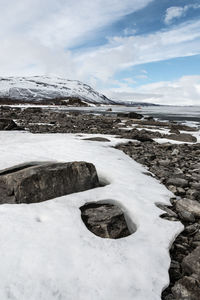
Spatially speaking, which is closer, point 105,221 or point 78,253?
point 78,253

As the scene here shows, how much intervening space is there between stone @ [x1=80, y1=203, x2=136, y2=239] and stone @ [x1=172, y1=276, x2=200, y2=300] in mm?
Answer: 1069

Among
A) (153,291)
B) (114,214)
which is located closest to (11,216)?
(114,214)

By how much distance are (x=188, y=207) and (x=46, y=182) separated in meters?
2.88

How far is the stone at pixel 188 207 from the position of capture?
174 inches

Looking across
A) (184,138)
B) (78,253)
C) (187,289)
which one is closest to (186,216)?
(187,289)

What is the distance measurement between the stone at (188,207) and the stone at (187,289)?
72.9 inches

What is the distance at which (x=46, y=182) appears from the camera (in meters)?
4.48

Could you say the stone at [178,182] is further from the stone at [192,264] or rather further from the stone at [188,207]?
the stone at [192,264]

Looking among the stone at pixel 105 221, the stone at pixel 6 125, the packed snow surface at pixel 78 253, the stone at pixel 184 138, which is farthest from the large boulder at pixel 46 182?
the stone at pixel 184 138

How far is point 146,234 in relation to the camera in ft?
11.7

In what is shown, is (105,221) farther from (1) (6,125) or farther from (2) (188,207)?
(1) (6,125)

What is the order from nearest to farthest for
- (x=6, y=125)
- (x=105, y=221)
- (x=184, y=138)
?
(x=105, y=221) < (x=184, y=138) < (x=6, y=125)

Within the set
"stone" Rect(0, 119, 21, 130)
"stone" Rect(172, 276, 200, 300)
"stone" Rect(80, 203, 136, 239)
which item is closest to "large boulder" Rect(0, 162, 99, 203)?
"stone" Rect(80, 203, 136, 239)

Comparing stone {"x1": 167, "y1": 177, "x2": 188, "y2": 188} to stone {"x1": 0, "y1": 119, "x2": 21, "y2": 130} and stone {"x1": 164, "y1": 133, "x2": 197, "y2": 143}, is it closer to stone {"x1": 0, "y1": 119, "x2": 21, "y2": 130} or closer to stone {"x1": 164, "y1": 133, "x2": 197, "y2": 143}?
stone {"x1": 164, "y1": 133, "x2": 197, "y2": 143}
